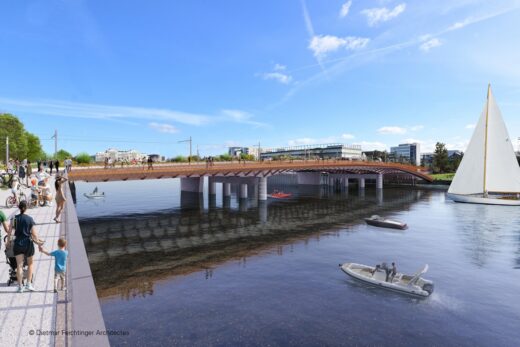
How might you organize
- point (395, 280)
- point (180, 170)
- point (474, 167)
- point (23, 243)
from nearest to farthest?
point (23, 243)
point (395, 280)
point (180, 170)
point (474, 167)

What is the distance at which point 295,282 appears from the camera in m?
23.8

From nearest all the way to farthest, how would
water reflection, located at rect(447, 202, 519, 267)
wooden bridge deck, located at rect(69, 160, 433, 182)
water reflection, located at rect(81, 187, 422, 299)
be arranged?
water reflection, located at rect(81, 187, 422, 299), water reflection, located at rect(447, 202, 519, 267), wooden bridge deck, located at rect(69, 160, 433, 182)

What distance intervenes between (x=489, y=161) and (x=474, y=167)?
3.17m

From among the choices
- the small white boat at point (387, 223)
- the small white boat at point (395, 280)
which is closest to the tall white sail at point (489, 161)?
the small white boat at point (387, 223)

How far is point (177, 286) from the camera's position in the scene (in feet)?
75.0

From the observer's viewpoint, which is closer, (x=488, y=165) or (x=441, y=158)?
(x=488, y=165)

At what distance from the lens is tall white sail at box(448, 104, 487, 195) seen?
72.9m

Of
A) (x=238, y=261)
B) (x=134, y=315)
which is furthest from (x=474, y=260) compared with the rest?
(x=134, y=315)

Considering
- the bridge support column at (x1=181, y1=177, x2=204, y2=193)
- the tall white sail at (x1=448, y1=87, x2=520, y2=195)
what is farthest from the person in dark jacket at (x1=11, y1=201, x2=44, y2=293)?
the tall white sail at (x1=448, y1=87, x2=520, y2=195)

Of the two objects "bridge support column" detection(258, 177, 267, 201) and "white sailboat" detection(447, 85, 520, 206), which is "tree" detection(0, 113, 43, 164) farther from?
"white sailboat" detection(447, 85, 520, 206)

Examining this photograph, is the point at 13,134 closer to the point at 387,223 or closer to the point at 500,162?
the point at 387,223

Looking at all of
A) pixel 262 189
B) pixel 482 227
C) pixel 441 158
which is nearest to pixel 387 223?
pixel 482 227

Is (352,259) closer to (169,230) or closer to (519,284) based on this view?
(519,284)

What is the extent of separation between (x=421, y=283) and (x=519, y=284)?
8.79 meters
